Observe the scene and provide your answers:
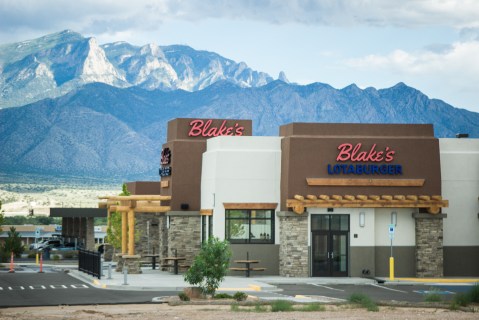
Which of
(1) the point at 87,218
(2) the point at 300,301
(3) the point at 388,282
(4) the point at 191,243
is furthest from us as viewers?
(1) the point at 87,218

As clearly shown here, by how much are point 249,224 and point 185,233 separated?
4.59 m

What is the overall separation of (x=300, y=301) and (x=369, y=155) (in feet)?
51.0

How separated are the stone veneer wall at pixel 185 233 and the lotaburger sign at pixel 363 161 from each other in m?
8.37

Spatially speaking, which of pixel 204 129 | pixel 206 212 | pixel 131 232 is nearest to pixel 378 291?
pixel 206 212

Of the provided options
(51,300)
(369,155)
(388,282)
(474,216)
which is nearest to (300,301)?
(51,300)

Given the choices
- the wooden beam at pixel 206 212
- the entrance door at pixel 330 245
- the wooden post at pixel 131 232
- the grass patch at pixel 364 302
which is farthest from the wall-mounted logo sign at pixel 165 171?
the grass patch at pixel 364 302

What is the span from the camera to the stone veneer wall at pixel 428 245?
4816 centimetres

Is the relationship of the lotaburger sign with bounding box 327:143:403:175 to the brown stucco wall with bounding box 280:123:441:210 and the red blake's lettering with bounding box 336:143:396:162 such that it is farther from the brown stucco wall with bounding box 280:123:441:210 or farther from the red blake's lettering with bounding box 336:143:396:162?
the brown stucco wall with bounding box 280:123:441:210

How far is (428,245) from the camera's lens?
48.3 meters

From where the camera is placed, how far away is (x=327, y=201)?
47094 millimetres

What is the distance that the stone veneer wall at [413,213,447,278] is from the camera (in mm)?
48156

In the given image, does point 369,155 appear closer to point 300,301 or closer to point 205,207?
point 205,207

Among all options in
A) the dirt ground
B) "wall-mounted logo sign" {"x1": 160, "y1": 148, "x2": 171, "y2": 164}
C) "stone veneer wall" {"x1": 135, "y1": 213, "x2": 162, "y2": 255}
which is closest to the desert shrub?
the dirt ground

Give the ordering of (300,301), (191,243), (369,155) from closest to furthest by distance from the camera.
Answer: (300,301)
(369,155)
(191,243)
